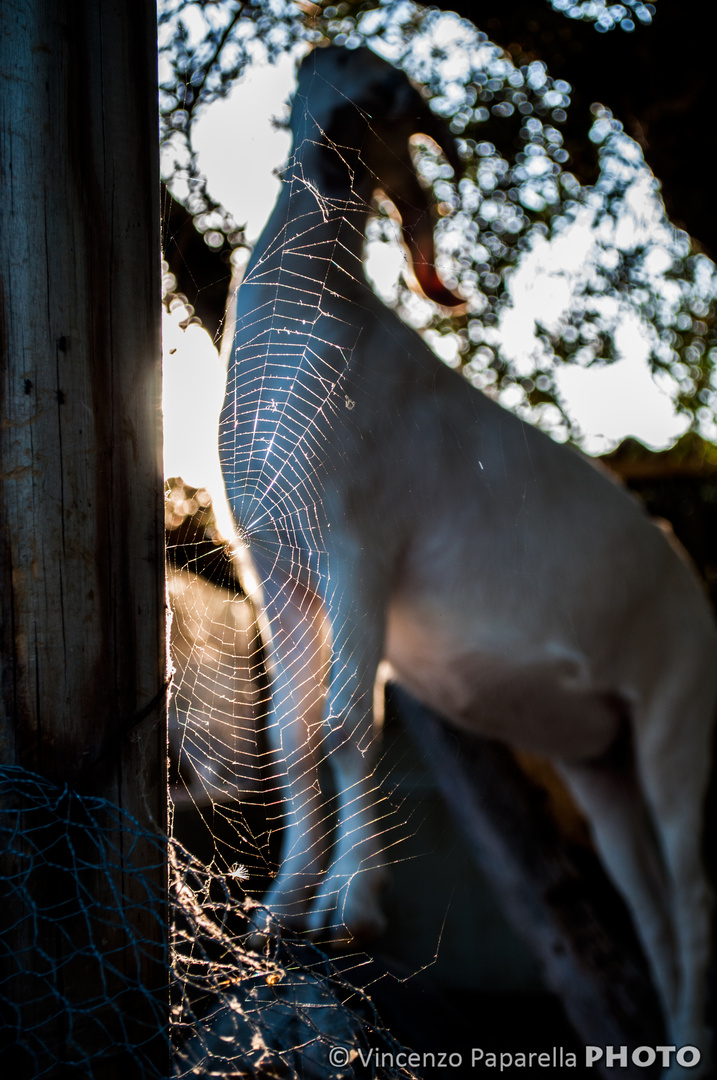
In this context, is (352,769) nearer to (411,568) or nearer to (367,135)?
(411,568)

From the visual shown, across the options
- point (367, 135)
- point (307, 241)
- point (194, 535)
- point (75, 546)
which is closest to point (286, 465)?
point (194, 535)

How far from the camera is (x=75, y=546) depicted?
0.83m

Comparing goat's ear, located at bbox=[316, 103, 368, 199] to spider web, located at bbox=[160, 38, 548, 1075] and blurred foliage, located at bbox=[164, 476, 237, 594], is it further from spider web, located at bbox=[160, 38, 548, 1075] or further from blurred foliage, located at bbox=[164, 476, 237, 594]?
blurred foliage, located at bbox=[164, 476, 237, 594]

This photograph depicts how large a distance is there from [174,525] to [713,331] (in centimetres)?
273

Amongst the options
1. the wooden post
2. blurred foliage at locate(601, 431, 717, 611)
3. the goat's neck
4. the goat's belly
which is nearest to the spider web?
the goat's neck

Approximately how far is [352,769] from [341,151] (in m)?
1.49

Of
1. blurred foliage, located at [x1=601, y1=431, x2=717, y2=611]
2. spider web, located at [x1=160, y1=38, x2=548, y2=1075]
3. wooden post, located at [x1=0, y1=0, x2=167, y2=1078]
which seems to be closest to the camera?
wooden post, located at [x1=0, y1=0, x2=167, y2=1078]

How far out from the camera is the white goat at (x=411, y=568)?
1764 millimetres

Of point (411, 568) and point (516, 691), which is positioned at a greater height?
point (411, 568)

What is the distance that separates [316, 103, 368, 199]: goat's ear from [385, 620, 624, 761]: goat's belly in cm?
120

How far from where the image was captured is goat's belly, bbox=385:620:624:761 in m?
2.32

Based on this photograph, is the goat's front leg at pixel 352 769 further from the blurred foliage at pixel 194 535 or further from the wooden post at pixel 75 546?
the wooden post at pixel 75 546

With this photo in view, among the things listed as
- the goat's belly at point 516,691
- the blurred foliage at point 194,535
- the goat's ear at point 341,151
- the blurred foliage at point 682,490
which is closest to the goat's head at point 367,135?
the goat's ear at point 341,151

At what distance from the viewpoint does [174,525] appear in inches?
63.7
